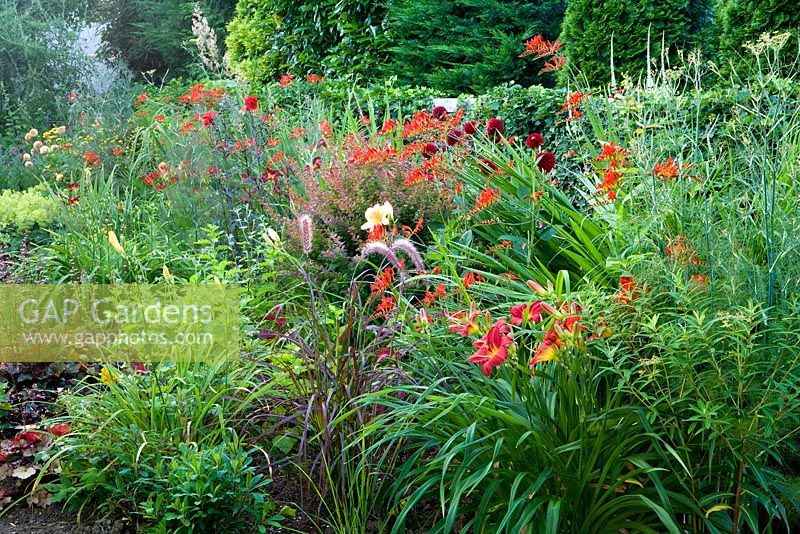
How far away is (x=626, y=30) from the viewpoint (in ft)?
23.6

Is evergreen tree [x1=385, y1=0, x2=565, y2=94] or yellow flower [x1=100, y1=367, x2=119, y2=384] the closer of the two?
yellow flower [x1=100, y1=367, x2=119, y2=384]

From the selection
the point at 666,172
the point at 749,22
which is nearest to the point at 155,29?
the point at 749,22

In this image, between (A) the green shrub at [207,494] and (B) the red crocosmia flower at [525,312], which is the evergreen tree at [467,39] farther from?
(B) the red crocosmia flower at [525,312]

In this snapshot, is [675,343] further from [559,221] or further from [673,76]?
[559,221]

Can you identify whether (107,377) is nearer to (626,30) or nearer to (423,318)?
(423,318)

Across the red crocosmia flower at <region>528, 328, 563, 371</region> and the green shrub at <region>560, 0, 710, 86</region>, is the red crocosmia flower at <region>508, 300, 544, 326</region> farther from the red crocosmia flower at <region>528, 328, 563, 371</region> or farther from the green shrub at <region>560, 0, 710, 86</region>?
the green shrub at <region>560, 0, 710, 86</region>

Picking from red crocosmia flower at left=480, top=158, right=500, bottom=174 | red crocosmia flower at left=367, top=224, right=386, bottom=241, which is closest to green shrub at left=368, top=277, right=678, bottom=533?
red crocosmia flower at left=367, top=224, right=386, bottom=241

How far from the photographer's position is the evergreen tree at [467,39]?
944cm

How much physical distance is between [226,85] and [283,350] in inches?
203

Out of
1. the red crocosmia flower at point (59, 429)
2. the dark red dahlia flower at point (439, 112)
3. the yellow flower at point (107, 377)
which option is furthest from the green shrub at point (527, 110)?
the red crocosmia flower at point (59, 429)

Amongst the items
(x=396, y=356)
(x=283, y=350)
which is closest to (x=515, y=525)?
(x=396, y=356)

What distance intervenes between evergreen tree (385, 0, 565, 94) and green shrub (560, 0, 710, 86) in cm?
199

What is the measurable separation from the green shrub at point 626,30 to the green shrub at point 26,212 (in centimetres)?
449

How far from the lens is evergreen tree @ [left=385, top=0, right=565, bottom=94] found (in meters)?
9.44
